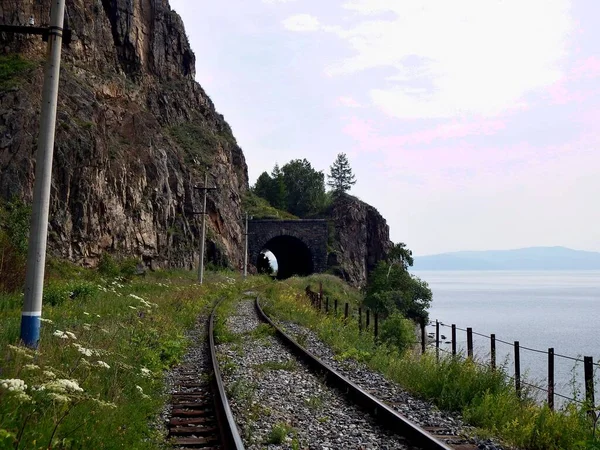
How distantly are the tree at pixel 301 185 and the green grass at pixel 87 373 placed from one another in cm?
8374

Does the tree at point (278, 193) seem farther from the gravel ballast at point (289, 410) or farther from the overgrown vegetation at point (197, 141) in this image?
the gravel ballast at point (289, 410)

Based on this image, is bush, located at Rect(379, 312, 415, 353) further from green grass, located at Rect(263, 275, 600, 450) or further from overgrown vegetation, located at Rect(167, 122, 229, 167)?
overgrown vegetation, located at Rect(167, 122, 229, 167)

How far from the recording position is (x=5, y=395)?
4.57 meters

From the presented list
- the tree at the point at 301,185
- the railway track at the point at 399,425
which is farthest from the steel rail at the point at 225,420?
the tree at the point at 301,185

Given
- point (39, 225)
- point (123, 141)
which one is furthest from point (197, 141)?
point (39, 225)

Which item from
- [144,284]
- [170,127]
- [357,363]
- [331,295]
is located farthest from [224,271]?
[357,363]

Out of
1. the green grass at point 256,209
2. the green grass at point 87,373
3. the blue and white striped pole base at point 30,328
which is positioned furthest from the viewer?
the green grass at point 256,209

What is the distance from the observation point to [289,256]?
72.0 metres

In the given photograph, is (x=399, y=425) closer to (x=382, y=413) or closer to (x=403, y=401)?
(x=382, y=413)

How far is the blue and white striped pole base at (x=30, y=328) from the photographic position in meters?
6.95

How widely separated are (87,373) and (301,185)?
95.7 m

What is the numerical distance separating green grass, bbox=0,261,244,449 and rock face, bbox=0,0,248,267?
29.1 feet

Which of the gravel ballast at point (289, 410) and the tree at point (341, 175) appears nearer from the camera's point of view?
the gravel ballast at point (289, 410)

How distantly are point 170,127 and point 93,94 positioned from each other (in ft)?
58.0
